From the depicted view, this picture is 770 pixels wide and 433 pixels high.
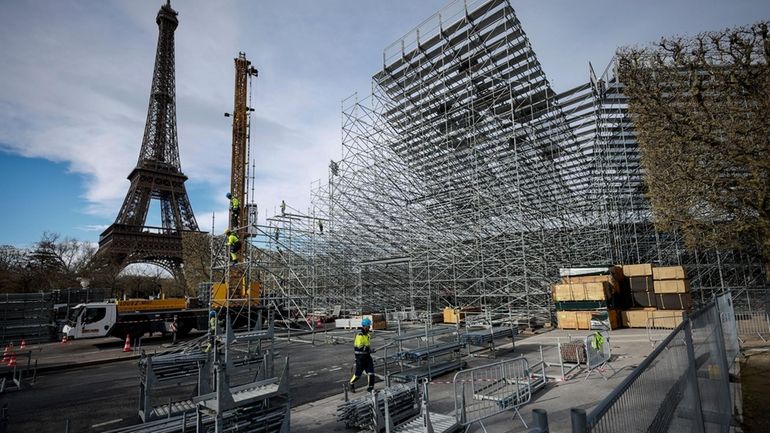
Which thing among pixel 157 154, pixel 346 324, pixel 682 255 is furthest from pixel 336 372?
pixel 157 154

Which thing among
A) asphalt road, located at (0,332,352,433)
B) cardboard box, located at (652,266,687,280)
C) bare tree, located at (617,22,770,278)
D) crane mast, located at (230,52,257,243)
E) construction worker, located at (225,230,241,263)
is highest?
crane mast, located at (230,52,257,243)

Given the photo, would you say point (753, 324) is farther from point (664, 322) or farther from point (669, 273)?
point (669, 273)

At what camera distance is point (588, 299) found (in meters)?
16.3

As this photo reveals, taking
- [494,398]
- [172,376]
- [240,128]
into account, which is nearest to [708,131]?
[494,398]

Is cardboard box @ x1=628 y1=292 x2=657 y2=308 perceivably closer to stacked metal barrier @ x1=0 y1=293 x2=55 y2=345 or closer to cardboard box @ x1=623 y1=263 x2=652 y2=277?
cardboard box @ x1=623 y1=263 x2=652 y2=277

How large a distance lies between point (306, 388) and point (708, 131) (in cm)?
1482

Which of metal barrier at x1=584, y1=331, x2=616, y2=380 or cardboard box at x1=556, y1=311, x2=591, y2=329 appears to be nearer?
metal barrier at x1=584, y1=331, x2=616, y2=380

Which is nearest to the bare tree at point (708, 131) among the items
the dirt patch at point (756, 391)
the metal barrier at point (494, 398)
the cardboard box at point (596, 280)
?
the cardboard box at point (596, 280)

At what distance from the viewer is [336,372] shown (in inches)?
424

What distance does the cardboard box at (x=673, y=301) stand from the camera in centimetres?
1591

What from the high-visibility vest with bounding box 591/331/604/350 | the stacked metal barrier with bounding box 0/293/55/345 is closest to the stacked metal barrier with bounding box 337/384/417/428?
the high-visibility vest with bounding box 591/331/604/350

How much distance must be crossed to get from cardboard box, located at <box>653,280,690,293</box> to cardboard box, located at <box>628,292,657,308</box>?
40cm

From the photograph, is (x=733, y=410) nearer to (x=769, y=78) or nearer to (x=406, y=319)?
(x=769, y=78)

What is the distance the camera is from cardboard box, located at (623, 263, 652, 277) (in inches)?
677
